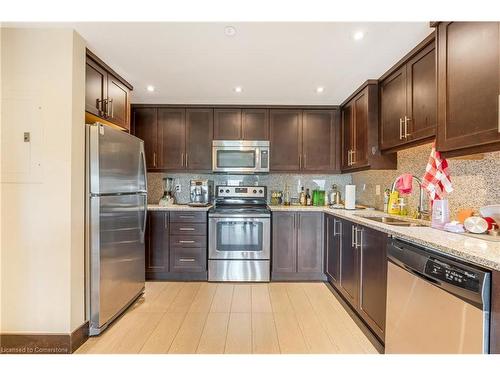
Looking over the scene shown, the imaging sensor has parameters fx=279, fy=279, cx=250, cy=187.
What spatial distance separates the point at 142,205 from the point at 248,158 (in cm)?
151

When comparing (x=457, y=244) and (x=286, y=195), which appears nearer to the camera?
(x=457, y=244)

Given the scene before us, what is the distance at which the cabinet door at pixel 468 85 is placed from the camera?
135 cm

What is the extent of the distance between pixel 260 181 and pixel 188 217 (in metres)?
1.20

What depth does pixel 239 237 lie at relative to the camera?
344 centimetres

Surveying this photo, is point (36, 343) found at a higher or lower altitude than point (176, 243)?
lower

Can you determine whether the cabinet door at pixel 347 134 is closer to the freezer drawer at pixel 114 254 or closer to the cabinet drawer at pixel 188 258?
the cabinet drawer at pixel 188 258

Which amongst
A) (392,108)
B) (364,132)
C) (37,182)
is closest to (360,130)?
(364,132)

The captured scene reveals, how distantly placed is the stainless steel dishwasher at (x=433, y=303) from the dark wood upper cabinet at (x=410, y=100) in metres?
0.99

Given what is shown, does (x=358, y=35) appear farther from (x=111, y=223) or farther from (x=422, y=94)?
(x=111, y=223)

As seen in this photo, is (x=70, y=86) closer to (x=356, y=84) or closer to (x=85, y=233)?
(x=85, y=233)

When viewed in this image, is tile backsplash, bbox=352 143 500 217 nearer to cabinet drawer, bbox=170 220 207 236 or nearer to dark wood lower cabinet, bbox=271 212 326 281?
dark wood lower cabinet, bbox=271 212 326 281

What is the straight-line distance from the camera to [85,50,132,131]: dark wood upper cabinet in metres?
2.23

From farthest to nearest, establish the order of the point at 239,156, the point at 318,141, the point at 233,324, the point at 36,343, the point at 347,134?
the point at 318,141 < the point at 239,156 < the point at 347,134 < the point at 233,324 < the point at 36,343
